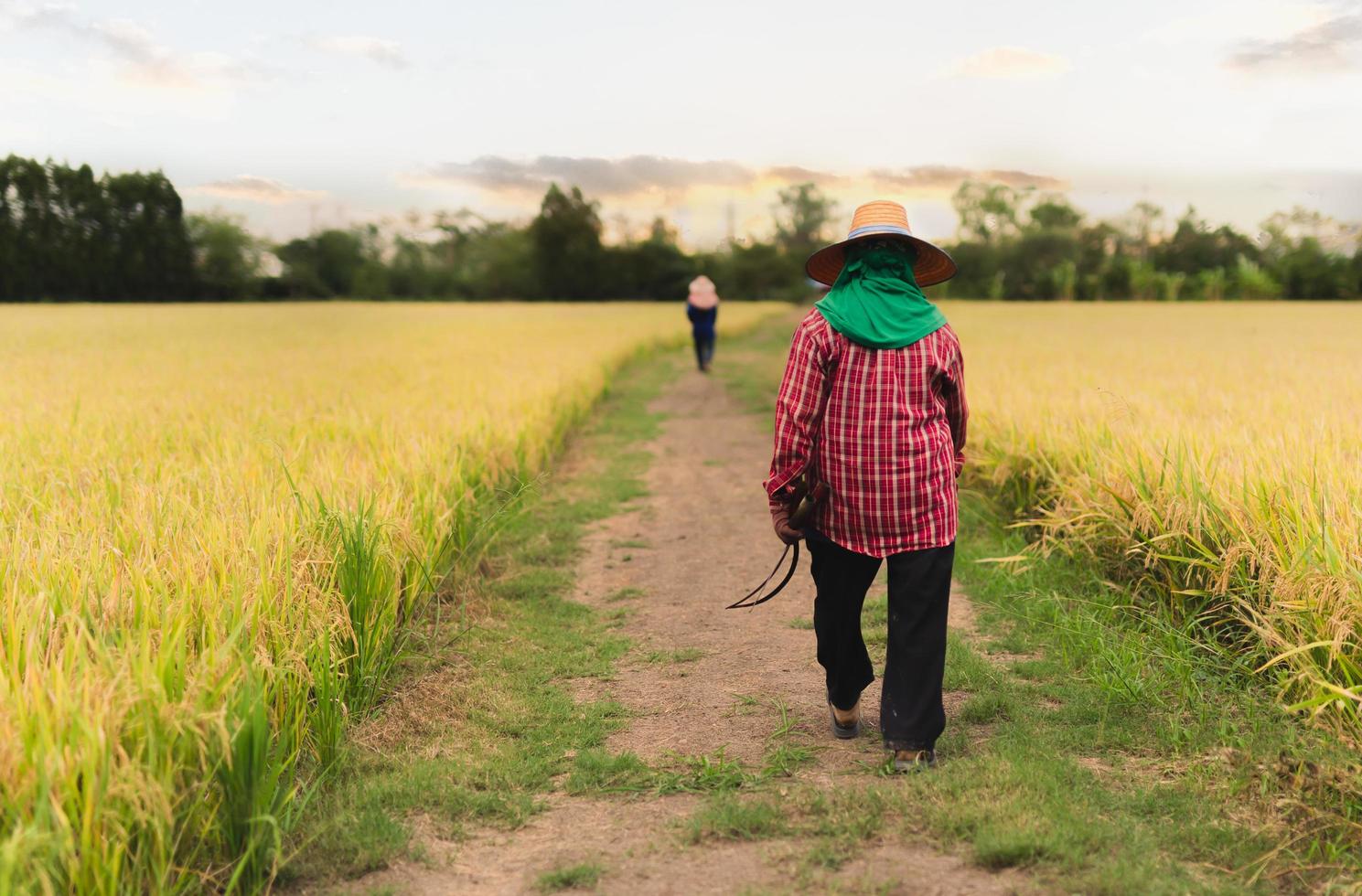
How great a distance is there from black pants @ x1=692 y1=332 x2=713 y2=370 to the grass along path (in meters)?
12.3

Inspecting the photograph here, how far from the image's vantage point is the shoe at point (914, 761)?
3.03 metres

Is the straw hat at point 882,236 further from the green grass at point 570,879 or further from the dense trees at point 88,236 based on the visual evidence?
the dense trees at point 88,236

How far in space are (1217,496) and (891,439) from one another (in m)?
1.90

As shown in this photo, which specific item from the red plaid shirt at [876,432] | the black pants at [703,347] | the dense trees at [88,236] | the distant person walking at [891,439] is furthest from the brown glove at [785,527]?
the dense trees at [88,236]

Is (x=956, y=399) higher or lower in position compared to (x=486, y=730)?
higher

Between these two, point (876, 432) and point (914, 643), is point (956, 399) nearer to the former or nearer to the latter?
point (876, 432)

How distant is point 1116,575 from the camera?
4.74 meters

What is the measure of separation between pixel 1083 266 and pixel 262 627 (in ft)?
230

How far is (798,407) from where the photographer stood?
3.11m

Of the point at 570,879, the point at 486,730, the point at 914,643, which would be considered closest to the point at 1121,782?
the point at 914,643

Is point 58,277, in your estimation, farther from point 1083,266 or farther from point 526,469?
point 1083,266

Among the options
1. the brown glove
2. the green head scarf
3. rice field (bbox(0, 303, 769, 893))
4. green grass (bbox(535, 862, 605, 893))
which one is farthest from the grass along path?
the green head scarf

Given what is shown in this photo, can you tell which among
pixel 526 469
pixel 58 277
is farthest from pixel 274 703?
pixel 58 277

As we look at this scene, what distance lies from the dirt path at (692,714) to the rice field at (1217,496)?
0.97 metres
